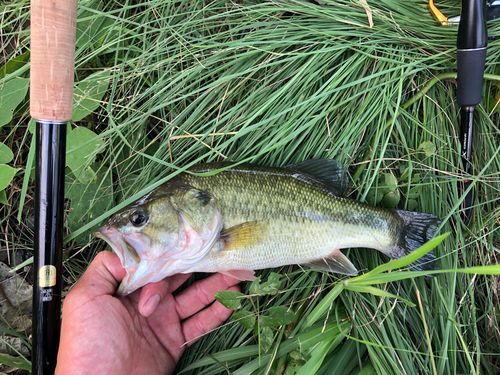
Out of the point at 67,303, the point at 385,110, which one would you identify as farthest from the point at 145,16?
the point at 67,303

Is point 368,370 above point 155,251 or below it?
below

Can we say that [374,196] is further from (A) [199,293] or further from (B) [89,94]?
(B) [89,94]

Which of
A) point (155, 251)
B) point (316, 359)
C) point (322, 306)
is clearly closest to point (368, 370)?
point (316, 359)

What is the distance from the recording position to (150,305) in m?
2.09

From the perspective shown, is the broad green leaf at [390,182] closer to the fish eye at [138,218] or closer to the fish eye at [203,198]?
the fish eye at [203,198]

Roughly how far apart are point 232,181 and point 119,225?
754 millimetres

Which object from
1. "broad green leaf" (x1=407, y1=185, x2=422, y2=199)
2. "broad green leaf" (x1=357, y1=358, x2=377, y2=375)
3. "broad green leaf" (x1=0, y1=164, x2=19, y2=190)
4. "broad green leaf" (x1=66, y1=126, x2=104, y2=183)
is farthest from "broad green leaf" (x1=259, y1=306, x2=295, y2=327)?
"broad green leaf" (x1=0, y1=164, x2=19, y2=190)

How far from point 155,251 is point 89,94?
133 centimetres

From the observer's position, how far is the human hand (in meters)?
1.94

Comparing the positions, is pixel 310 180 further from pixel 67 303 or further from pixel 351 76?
pixel 67 303

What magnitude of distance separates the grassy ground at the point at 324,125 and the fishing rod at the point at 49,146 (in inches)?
17.0

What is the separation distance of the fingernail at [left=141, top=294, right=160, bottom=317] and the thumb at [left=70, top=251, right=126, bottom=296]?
0.91ft

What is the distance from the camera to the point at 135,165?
2582 millimetres

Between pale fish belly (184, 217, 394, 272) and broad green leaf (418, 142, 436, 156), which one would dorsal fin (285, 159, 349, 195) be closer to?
pale fish belly (184, 217, 394, 272)
